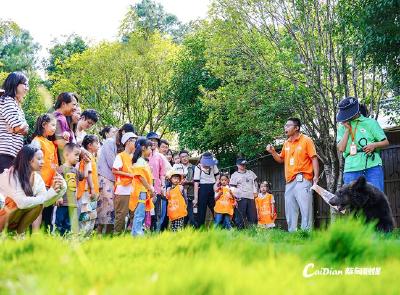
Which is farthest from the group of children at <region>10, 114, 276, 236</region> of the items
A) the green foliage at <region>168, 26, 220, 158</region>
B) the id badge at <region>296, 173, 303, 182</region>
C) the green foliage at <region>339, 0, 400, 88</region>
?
the green foliage at <region>168, 26, 220, 158</region>

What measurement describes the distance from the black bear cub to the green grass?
3.42 metres

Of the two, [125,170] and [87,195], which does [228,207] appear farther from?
[87,195]

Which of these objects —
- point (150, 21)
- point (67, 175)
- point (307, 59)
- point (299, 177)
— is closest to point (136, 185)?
point (67, 175)

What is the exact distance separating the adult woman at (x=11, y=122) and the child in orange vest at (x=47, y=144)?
0.43 metres

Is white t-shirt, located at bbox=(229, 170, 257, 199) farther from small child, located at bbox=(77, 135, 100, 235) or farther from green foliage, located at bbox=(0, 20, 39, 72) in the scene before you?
green foliage, located at bbox=(0, 20, 39, 72)

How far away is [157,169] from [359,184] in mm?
→ 5468

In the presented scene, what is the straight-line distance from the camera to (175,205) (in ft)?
38.7

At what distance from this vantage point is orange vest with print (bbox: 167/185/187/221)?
11.8 meters

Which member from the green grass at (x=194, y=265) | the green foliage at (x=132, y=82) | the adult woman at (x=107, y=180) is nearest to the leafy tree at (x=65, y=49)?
the green foliage at (x=132, y=82)

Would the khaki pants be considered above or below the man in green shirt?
below

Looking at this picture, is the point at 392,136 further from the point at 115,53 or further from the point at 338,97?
the point at 115,53

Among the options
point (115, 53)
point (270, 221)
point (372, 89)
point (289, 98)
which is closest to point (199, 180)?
point (270, 221)

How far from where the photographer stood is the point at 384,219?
21.3 feet

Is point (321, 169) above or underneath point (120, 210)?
above
